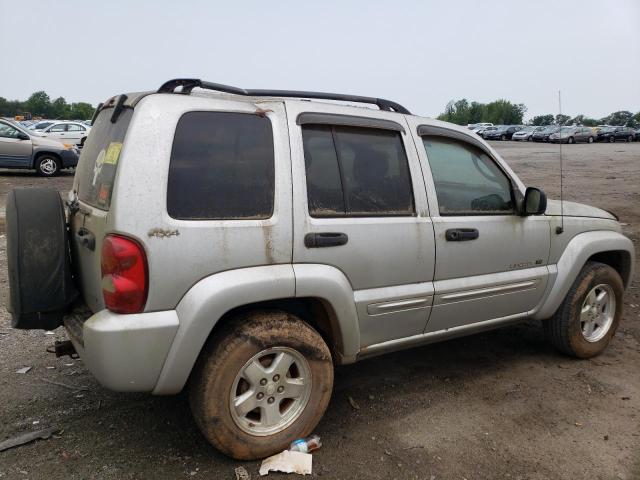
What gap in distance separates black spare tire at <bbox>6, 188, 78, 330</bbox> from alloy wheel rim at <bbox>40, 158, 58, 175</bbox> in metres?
13.9

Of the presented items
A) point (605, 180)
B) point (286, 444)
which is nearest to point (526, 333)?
point (286, 444)

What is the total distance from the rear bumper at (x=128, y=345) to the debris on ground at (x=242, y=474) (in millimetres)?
653

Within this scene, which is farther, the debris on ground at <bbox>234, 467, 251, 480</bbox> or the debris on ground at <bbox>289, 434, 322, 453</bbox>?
the debris on ground at <bbox>289, 434, 322, 453</bbox>

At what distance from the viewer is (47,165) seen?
15211 mm

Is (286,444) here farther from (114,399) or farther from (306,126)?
(306,126)

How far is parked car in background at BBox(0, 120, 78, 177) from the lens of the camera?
14570 millimetres

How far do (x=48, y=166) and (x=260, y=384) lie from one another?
48.3 ft

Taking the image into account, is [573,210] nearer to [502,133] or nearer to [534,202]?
[534,202]

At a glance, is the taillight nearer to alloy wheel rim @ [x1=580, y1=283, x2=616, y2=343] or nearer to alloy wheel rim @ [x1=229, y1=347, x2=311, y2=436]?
alloy wheel rim @ [x1=229, y1=347, x2=311, y2=436]

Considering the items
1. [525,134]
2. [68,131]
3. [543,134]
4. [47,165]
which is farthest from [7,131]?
[525,134]

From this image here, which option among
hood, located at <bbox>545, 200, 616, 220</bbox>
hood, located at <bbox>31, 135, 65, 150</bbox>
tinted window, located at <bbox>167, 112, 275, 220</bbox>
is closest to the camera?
tinted window, located at <bbox>167, 112, 275, 220</bbox>

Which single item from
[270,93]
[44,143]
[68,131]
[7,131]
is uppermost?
[68,131]

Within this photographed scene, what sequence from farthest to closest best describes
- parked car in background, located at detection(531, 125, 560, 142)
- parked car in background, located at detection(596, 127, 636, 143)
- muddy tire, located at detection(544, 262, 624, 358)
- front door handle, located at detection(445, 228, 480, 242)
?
parked car in background, located at detection(596, 127, 636, 143) < parked car in background, located at detection(531, 125, 560, 142) < muddy tire, located at detection(544, 262, 624, 358) < front door handle, located at detection(445, 228, 480, 242)

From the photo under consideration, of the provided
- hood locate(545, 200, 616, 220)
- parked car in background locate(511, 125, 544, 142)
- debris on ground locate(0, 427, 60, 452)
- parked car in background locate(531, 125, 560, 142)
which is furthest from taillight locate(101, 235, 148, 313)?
parked car in background locate(511, 125, 544, 142)
